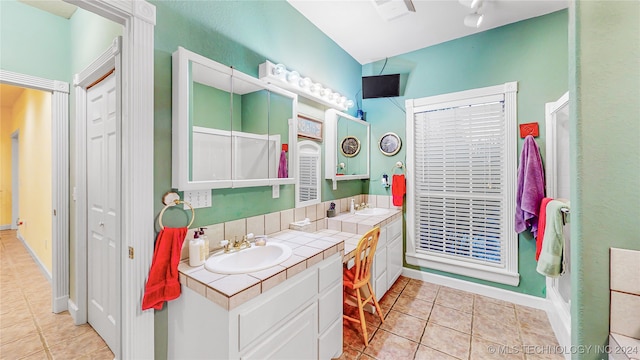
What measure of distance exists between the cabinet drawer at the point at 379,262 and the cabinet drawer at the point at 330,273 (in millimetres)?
684

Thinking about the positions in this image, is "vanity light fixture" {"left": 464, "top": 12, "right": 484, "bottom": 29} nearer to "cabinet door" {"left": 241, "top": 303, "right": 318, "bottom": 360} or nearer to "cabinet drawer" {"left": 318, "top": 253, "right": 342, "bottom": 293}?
"cabinet drawer" {"left": 318, "top": 253, "right": 342, "bottom": 293}

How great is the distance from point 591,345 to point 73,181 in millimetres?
3373

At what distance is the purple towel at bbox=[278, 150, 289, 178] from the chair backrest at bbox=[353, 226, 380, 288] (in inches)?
32.3

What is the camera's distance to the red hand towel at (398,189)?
294 cm

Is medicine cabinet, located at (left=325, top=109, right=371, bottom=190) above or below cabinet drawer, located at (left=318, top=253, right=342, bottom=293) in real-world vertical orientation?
above

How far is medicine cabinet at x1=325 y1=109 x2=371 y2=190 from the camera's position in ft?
8.59

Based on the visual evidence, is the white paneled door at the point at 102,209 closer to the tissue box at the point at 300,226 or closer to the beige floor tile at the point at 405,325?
the tissue box at the point at 300,226

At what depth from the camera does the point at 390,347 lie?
71.3 inches

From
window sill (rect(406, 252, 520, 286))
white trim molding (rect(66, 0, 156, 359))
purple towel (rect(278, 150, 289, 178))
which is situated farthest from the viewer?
window sill (rect(406, 252, 520, 286))

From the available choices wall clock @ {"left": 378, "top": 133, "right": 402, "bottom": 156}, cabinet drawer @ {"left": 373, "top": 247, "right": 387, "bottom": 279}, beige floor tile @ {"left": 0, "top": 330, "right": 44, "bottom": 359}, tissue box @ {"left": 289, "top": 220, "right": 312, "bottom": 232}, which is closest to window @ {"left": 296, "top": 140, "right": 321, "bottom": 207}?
tissue box @ {"left": 289, "top": 220, "right": 312, "bottom": 232}

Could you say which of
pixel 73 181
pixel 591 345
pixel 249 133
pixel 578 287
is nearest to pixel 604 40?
pixel 578 287

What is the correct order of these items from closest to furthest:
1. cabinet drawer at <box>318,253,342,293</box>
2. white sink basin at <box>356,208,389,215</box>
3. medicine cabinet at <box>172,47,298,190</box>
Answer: medicine cabinet at <box>172,47,298,190</box> → cabinet drawer at <box>318,253,342,293</box> → white sink basin at <box>356,208,389,215</box>

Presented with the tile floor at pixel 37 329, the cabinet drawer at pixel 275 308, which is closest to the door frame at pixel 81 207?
the tile floor at pixel 37 329

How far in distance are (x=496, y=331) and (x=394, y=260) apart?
3.32 feet
